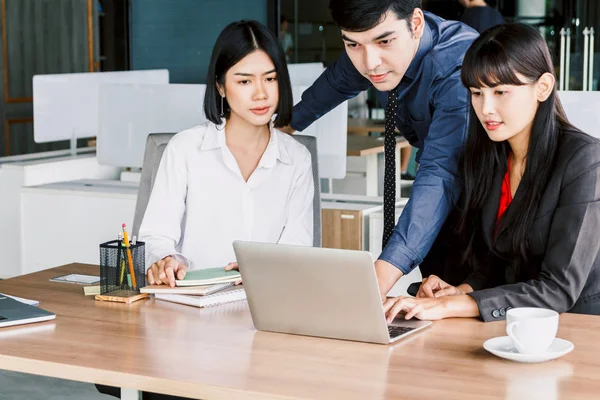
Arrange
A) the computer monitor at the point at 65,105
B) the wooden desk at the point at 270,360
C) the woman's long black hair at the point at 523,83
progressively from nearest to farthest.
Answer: the wooden desk at the point at 270,360, the woman's long black hair at the point at 523,83, the computer monitor at the point at 65,105

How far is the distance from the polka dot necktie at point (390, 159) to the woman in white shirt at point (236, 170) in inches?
7.7

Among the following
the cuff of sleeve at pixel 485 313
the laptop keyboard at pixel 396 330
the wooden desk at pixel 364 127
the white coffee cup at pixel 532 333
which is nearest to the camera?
the white coffee cup at pixel 532 333

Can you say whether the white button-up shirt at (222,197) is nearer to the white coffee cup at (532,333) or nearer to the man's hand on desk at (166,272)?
the man's hand on desk at (166,272)

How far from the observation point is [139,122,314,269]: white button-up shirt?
249cm

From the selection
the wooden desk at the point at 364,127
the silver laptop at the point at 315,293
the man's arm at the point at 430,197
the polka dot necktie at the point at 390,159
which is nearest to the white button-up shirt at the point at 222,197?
the polka dot necktie at the point at 390,159

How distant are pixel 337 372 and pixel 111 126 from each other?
3.07 metres

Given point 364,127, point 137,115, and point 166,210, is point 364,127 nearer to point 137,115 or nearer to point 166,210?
point 137,115

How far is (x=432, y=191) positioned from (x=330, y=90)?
810 mm

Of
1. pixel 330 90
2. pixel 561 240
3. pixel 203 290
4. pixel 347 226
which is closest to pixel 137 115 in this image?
pixel 347 226

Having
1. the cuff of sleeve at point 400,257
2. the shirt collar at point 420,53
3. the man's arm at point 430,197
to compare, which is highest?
the shirt collar at point 420,53

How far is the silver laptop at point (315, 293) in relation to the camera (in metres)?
1.68

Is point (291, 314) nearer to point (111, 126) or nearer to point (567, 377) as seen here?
point (567, 377)

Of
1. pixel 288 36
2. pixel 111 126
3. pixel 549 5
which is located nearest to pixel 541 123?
pixel 111 126

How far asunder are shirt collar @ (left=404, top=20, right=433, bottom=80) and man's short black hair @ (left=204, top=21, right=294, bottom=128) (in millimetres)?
316
